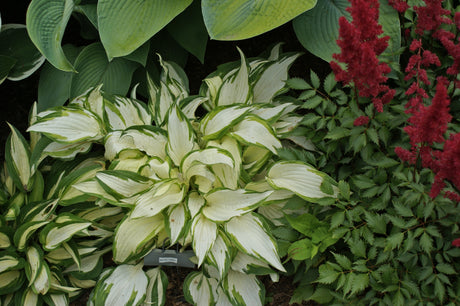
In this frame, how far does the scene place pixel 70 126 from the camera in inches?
67.1

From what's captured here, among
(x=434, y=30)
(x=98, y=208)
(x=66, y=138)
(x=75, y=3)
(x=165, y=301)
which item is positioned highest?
(x=75, y=3)

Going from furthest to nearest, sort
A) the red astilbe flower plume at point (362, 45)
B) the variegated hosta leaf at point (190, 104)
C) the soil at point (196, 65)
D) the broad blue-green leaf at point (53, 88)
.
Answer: the soil at point (196, 65)
the broad blue-green leaf at point (53, 88)
the variegated hosta leaf at point (190, 104)
the red astilbe flower plume at point (362, 45)

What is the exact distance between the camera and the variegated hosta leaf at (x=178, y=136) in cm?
161

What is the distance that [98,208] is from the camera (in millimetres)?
1791

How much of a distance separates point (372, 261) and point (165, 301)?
0.75 meters

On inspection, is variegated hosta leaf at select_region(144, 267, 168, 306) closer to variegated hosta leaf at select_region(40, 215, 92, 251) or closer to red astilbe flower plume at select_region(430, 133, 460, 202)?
variegated hosta leaf at select_region(40, 215, 92, 251)

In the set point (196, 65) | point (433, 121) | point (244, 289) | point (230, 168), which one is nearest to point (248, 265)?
point (244, 289)

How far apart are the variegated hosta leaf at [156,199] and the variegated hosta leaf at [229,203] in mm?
103

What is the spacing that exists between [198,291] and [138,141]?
57 centimetres

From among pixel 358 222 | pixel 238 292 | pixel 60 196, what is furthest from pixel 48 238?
pixel 358 222

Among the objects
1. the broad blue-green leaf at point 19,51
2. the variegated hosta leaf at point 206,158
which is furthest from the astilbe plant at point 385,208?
the broad blue-green leaf at point 19,51

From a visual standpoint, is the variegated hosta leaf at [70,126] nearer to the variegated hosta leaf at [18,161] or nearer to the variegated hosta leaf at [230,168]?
the variegated hosta leaf at [18,161]

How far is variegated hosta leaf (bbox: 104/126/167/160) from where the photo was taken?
1.68m

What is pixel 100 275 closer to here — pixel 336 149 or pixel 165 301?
pixel 165 301
